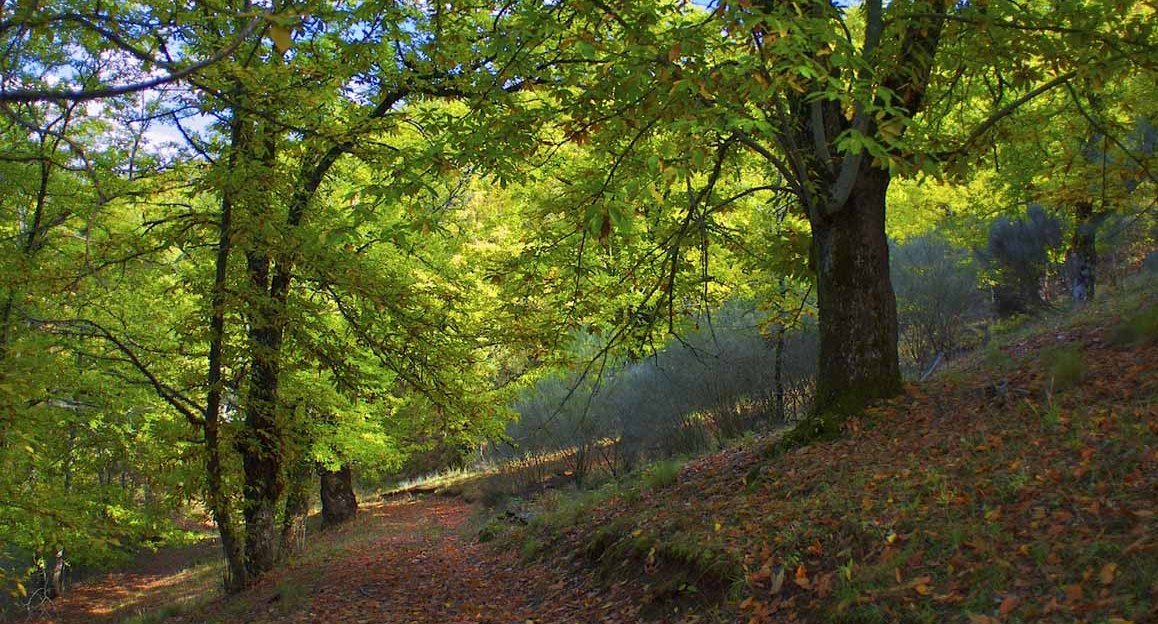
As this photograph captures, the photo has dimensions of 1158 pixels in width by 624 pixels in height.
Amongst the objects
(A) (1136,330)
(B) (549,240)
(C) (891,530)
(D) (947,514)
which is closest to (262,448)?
(B) (549,240)

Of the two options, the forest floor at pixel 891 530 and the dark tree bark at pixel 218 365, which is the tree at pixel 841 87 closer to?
the forest floor at pixel 891 530

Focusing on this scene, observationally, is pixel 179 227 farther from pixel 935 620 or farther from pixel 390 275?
pixel 935 620

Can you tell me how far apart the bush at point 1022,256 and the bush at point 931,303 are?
59 cm

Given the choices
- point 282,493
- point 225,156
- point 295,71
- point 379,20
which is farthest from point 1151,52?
point 282,493

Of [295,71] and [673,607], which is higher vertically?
[295,71]

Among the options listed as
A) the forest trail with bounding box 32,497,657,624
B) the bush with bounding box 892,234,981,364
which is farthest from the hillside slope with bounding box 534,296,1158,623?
the bush with bounding box 892,234,981,364

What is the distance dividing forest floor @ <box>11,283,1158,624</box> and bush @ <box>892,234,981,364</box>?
3599 mm

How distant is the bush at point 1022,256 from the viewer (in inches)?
568

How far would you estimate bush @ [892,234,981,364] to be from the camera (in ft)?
44.1

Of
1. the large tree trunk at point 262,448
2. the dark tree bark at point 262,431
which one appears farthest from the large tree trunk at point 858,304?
the large tree trunk at point 262,448

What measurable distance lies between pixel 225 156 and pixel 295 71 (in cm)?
143

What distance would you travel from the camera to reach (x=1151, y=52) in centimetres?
522

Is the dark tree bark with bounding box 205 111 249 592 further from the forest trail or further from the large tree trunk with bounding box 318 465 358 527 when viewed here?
the large tree trunk with bounding box 318 465 358 527

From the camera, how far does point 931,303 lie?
13578 mm
